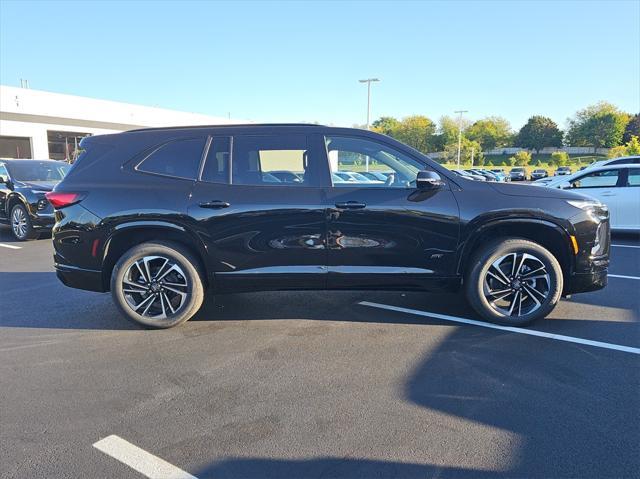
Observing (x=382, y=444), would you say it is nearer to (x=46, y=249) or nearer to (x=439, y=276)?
(x=439, y=276)

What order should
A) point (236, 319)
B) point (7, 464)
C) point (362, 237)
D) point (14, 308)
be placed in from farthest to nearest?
Answer: point (14, 308)
point (236, 319)
point (362, 237)
point (7, 464)

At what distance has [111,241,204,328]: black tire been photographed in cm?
423

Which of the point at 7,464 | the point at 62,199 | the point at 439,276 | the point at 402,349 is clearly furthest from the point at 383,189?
the point at 7,464

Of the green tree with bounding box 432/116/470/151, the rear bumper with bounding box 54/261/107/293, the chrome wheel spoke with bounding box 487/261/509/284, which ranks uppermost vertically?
the green tree with bounding box 432/116/470/151

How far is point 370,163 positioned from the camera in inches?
172

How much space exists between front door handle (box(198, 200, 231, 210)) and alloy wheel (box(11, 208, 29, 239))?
7413 mm

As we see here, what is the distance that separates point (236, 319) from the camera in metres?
4.66

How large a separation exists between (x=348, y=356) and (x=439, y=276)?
1.22 meters

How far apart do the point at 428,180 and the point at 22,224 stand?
365 inches

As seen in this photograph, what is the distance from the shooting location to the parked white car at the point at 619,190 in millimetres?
9195

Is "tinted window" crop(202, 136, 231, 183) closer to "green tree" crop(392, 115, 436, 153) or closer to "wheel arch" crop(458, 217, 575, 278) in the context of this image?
→ "wheel arch" crop(458, 217, 575, 278)

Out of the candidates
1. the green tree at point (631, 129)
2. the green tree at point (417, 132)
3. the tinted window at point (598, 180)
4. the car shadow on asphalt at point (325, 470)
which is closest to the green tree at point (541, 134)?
the green tree at point (631, 129)

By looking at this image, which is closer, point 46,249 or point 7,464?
point 7,464

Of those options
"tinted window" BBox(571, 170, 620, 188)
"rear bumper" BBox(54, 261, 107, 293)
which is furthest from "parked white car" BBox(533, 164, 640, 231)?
"rear bumper" BBox(54, 261, 107, 293)
